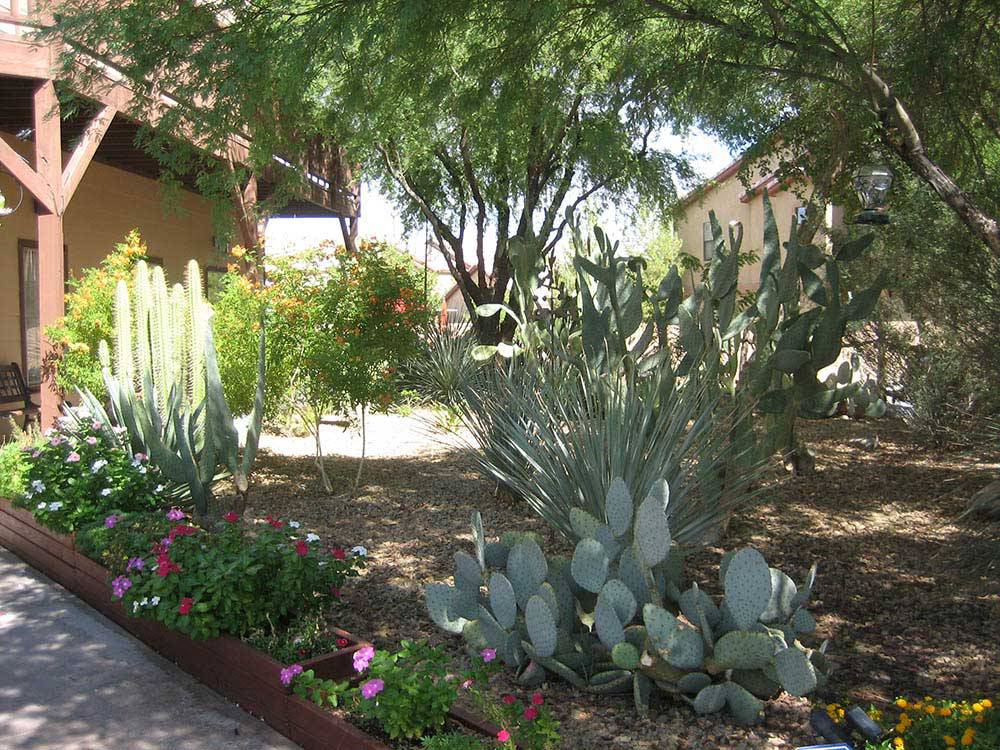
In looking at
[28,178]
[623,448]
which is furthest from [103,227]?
[623,448]

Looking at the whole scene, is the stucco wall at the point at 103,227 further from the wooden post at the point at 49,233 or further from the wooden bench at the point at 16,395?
the wooden post at the point at 49,233

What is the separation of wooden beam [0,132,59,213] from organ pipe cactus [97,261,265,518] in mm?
1929

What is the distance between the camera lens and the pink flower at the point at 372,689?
3.37 metres

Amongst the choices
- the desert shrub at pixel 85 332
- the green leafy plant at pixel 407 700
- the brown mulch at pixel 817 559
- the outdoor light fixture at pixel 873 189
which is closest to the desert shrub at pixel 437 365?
the brown mulch at pixel 817 559

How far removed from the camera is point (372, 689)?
3375mm

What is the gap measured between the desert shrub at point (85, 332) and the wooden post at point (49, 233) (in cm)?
18

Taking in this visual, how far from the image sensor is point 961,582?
18.3 feet

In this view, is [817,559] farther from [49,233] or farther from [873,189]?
[49,233]

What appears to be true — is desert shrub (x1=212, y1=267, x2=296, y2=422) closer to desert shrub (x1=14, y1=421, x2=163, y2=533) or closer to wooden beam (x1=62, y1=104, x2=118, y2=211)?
desert shrub (x1=14, y1=421, x2=163, y2=533)

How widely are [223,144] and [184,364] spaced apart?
1.88 m

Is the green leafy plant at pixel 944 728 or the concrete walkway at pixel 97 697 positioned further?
the concrete walkway at pixel 97 697

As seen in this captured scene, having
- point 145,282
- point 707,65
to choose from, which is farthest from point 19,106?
point 707,65

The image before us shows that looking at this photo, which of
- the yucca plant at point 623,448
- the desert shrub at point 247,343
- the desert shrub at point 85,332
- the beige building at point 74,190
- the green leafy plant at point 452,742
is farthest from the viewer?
the beige building at point 74,190

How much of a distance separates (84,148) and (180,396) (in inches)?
159
